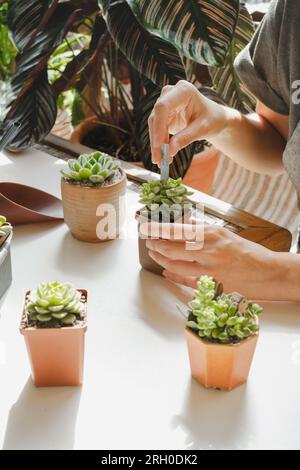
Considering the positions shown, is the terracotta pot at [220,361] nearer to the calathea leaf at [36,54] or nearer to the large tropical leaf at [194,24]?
the large tropical leaf at [194,24]

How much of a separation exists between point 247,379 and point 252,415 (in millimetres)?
70

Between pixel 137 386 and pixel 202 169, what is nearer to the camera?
pixel 137 386

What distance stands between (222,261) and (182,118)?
351 mm

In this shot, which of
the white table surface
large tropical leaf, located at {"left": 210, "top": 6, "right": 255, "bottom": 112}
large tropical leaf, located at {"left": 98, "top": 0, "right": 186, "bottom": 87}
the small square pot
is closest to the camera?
the white table surface

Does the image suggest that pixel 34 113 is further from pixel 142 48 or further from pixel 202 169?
pixel 202 169

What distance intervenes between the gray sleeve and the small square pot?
656 millimetres

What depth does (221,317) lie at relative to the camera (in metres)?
0.86

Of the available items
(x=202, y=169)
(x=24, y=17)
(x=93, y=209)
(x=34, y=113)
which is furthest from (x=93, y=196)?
(x=202, y=169)

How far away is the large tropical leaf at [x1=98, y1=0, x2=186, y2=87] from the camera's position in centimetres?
157

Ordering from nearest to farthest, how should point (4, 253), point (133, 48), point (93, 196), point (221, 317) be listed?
point (221, 317)
point (4, 253)
point (93, 196)
point (133, 48)

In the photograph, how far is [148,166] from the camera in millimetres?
1653

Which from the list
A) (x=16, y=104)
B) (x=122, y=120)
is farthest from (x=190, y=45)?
(x=122, y=120)

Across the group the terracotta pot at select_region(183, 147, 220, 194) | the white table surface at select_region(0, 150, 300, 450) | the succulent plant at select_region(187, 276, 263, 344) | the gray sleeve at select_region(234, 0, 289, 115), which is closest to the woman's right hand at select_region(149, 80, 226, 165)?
the gray sleeve at select_region(234, 0, 289, 115)

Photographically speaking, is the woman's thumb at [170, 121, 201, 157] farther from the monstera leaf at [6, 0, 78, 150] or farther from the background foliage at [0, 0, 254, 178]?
the monstera leaf at [6, 0, 78, 150]
